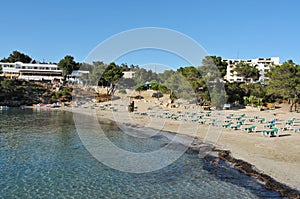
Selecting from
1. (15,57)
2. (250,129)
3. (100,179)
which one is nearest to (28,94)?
(15,57)

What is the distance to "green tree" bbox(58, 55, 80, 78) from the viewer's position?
85062 mm

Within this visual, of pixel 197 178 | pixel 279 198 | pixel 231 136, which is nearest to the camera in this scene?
pixel 279 198

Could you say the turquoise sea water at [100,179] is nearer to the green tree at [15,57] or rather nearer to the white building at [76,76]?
the white building at [76,76]

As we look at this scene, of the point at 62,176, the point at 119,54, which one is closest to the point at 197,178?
the point at 62,176

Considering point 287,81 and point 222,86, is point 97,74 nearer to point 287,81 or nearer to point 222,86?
point 222,86

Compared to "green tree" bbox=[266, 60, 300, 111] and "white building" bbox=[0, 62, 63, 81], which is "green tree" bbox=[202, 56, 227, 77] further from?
"white building" bbox=[0, 62, 63, 81]

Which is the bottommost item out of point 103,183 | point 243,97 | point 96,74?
point 103,183

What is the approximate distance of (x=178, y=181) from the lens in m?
13.5

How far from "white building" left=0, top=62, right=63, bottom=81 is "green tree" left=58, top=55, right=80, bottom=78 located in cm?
288

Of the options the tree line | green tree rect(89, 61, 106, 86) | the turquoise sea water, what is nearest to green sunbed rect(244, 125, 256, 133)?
the turquoise sea water

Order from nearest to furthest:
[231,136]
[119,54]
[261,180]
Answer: [261,180], [119,54], [231,136]

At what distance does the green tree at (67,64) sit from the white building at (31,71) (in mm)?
2884

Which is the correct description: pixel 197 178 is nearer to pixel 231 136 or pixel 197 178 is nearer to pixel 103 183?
pixel 103 183

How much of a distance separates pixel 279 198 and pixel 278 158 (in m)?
5.67
